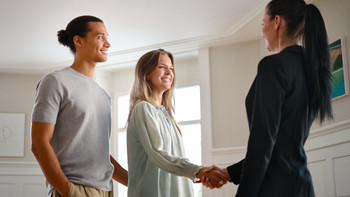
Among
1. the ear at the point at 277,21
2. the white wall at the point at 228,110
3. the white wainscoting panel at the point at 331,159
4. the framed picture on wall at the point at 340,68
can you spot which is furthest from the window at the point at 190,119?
the ear at the point at 277,21

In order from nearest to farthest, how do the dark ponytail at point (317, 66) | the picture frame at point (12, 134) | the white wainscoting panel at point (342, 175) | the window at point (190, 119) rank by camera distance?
the dark ponytail at point (317, 66) → the white wainscoting panel at point (342, 175) → the window at point (190, 119) → the picture frame at point (12, 134)

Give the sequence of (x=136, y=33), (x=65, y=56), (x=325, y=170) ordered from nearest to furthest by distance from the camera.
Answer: (x=325, y=170)
(x=136, y=33)
(x=65, y=56)

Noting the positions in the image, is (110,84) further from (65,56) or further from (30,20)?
(30,20)

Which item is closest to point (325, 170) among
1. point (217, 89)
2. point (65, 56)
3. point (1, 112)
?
point (217, 89)

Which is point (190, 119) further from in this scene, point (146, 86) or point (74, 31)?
point (74, 31)

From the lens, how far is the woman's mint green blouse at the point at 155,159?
2062 millimetres

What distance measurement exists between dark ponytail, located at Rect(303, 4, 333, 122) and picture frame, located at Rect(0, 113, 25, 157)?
6.18 metres

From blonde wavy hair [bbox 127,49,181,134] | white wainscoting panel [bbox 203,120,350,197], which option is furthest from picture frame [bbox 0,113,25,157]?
blonde wavy hair [bbox 127,49,181,134]

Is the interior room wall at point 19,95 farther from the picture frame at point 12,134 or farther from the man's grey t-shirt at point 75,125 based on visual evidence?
the man's grey t-shirt at point 75,125

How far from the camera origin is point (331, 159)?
4105 mm

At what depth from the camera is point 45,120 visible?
6.21 ft

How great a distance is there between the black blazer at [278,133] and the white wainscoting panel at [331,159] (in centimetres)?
245

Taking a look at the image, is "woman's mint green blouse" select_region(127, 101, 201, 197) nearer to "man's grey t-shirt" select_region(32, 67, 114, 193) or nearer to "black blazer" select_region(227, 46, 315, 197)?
"man's grey t-shirt" select_region(32, 67, 114, 193)

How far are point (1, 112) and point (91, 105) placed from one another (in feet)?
18.3
